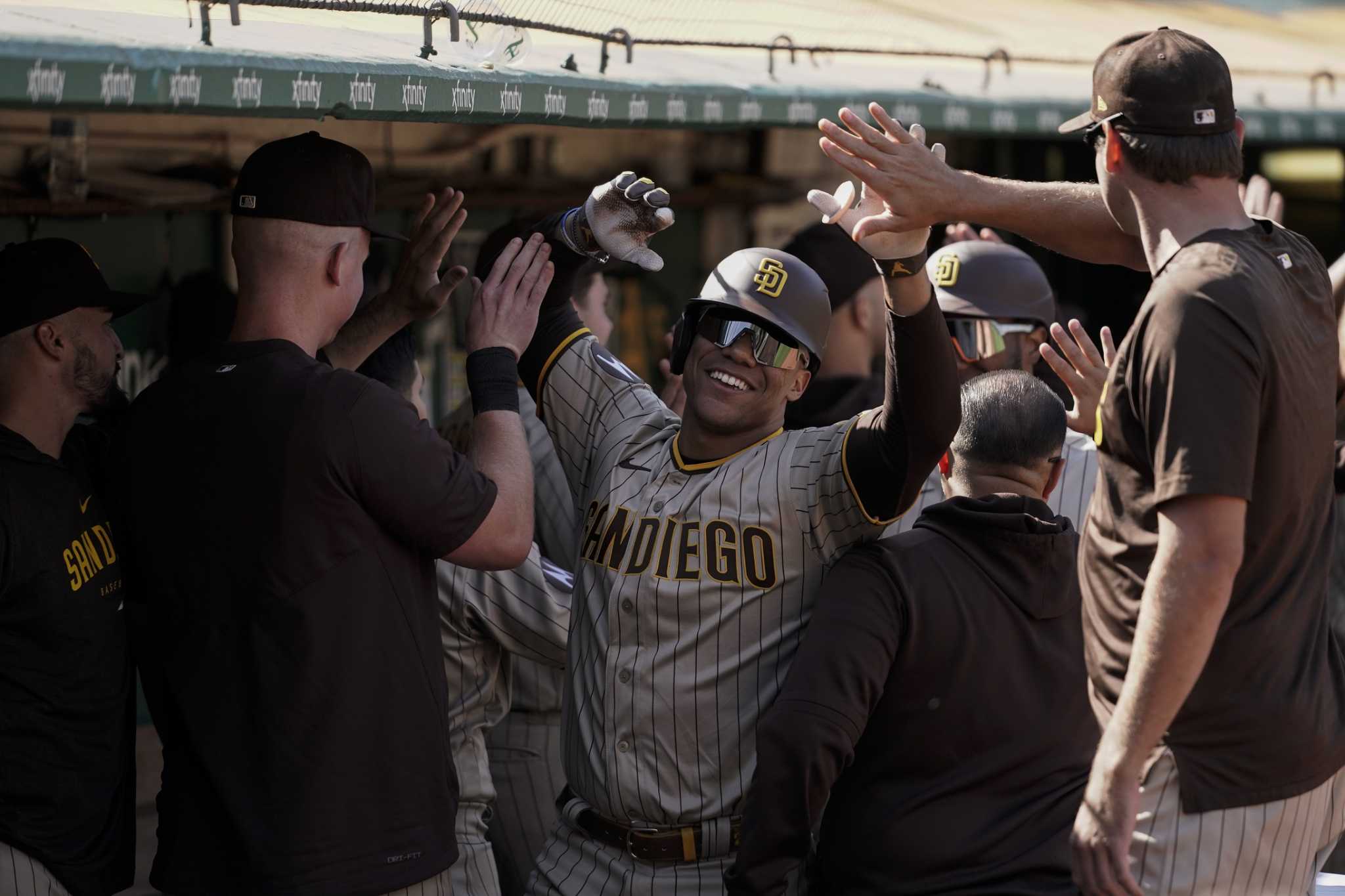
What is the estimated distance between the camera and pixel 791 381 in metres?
2.94

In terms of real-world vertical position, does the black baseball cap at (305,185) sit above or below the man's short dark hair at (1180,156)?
below

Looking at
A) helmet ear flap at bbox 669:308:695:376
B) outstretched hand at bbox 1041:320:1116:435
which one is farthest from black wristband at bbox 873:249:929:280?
helmet ear flap at bbox 669:308:695:376

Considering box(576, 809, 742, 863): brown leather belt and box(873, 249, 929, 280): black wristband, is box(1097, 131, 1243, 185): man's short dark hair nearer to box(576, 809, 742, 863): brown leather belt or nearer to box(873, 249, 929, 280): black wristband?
box(873, 249, 929, 280): black wristband

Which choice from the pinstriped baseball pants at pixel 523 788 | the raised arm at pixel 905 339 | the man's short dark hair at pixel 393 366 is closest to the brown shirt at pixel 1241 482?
the raised arm at pixel 905 339

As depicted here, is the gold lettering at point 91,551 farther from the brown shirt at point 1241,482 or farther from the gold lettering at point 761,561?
the brown shirt at point 1241,482

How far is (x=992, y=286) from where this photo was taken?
3.93 metres

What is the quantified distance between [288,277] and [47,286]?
0.51 meters

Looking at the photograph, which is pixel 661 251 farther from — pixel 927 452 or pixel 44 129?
pixel 927 452

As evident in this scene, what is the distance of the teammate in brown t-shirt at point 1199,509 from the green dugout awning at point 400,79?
810mm

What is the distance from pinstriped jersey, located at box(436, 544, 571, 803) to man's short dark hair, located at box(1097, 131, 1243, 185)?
4.92 ft

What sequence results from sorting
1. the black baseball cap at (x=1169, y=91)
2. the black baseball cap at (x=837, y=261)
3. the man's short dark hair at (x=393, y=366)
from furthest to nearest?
→ 1. the black baseball cap at (x=837, y=261)
2. the man's short dark hair at (x=393, y=366)
3. the black baseball cap at (x=1169, y=91)

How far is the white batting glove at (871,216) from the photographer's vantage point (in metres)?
2.41

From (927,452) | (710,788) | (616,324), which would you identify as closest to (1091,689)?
(927,452)

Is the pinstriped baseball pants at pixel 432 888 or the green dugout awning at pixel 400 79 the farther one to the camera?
the pinstriped baseball pants at pixel 432 888
